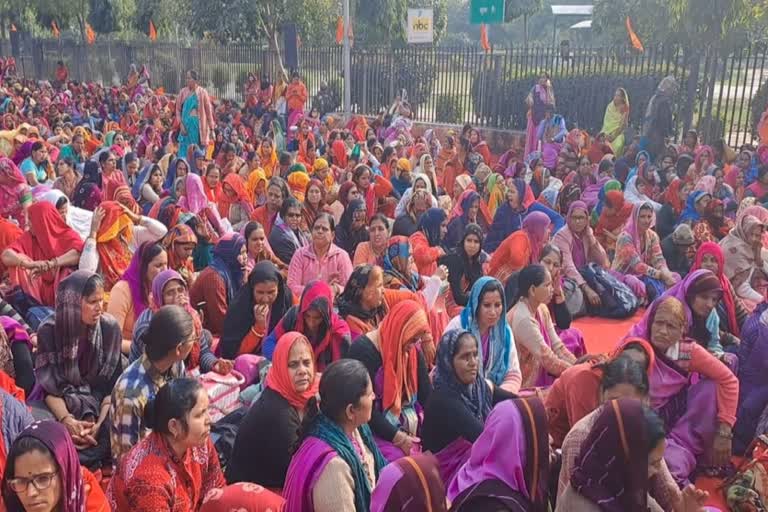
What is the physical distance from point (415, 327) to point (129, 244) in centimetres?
267

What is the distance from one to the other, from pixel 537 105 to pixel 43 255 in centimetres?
835

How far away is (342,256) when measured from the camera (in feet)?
17.2

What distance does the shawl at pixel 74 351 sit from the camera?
3.39 metres

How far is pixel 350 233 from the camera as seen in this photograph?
6.40 metres

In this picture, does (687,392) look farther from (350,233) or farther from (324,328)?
(350,233)

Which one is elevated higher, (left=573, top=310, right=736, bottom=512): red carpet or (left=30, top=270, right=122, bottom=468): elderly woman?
(left=30, top=270, right=122, bottom=468): elderly woman

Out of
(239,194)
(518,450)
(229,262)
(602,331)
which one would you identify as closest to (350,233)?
(239,194)

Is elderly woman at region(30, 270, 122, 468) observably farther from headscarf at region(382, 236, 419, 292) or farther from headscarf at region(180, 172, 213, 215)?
headscarf at region(180, 172, 213, 215)

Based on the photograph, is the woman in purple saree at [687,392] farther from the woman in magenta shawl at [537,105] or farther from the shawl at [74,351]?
the woman in magenta shawl at [537,105]

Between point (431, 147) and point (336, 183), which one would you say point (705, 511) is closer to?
point (336, 183)

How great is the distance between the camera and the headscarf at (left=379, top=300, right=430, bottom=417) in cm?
336

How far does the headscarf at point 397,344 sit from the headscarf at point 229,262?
168cm

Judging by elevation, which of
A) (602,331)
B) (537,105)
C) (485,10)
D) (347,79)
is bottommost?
(602,331)

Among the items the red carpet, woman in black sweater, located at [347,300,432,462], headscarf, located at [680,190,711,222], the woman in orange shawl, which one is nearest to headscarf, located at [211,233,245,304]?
the woman in orange shawl
